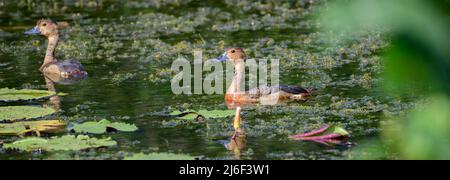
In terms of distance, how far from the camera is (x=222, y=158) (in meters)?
5.59

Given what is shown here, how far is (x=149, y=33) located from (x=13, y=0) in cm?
468

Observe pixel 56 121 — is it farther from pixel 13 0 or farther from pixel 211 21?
pixel 13 0

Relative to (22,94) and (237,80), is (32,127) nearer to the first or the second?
(22,94)

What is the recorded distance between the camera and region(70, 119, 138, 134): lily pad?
22.0 feet

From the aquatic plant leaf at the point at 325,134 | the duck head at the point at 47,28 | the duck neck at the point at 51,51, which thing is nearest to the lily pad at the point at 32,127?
the aquatic plant leaf at the point at 325,134

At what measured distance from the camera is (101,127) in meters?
6.76

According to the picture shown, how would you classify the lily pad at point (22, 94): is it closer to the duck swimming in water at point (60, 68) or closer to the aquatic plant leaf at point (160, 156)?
the duck swimming in water at point (60, 68)

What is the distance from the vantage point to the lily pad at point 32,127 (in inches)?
266

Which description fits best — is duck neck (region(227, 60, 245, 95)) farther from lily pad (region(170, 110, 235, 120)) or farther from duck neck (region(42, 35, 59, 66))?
duck neck (region(42, 35, 59, 66))

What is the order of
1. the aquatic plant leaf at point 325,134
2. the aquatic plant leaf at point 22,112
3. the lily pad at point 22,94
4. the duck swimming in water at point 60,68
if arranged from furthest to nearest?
the duck swimming in water at point 60,68 < the lily pad at point 22,94 < the aquatic plant leaf at point 22,112 < the aquatic plant leaf at point 325,134

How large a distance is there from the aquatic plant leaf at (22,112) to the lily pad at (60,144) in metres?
1.16

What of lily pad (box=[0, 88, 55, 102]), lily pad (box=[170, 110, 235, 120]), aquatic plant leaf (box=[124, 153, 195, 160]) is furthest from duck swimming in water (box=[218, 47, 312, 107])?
aquatic plant leaf (box=[124, 153, 195, 160])

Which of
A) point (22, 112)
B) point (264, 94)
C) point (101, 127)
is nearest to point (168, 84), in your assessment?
point (264, 94)
